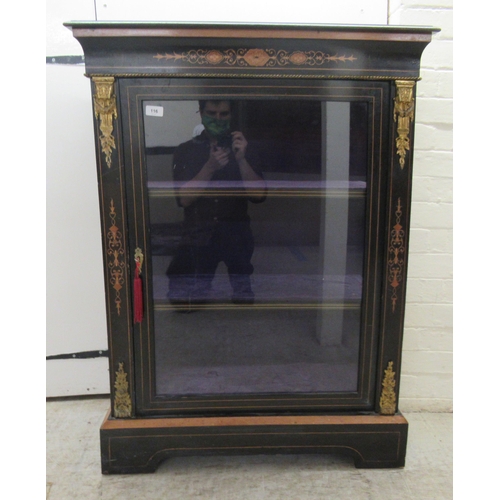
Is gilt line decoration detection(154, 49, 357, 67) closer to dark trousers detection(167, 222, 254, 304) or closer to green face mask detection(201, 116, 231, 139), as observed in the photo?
green face mask detection(201, 116, 231, 139)

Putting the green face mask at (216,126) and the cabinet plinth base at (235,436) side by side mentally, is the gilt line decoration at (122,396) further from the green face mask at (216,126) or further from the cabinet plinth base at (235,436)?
the green face mask at (216,126)

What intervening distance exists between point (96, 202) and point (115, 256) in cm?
50

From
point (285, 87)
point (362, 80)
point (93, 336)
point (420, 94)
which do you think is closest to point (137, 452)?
point (93, 336)

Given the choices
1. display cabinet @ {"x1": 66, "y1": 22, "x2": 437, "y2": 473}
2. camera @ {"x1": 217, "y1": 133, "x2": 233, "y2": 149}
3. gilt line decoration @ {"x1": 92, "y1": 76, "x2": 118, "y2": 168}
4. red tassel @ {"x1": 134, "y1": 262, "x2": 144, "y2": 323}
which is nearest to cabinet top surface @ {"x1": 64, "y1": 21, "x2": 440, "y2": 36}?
display cabinet @ {"x1": 66, "y1": 22, "x2": 437, "y2": 473}

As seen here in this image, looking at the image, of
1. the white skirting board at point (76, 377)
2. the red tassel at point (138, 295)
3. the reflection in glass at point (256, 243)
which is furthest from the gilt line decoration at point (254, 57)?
the white skirting board at point (76, 377)

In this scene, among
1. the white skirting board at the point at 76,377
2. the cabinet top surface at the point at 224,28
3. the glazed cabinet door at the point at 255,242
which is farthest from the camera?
the white skirting board at the point at 76,377

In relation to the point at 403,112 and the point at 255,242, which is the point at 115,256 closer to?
the point at 255,242

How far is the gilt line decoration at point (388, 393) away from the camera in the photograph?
4.38 feet

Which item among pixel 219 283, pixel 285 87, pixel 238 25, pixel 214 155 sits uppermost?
pixel 238 25

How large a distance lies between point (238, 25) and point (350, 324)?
3.01ft

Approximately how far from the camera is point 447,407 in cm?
174

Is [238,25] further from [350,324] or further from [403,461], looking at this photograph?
[403,461]

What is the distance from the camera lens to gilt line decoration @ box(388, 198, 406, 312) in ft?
4.16

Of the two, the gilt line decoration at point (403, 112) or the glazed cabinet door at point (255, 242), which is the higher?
the gilt line decoration at point (403, 112)
